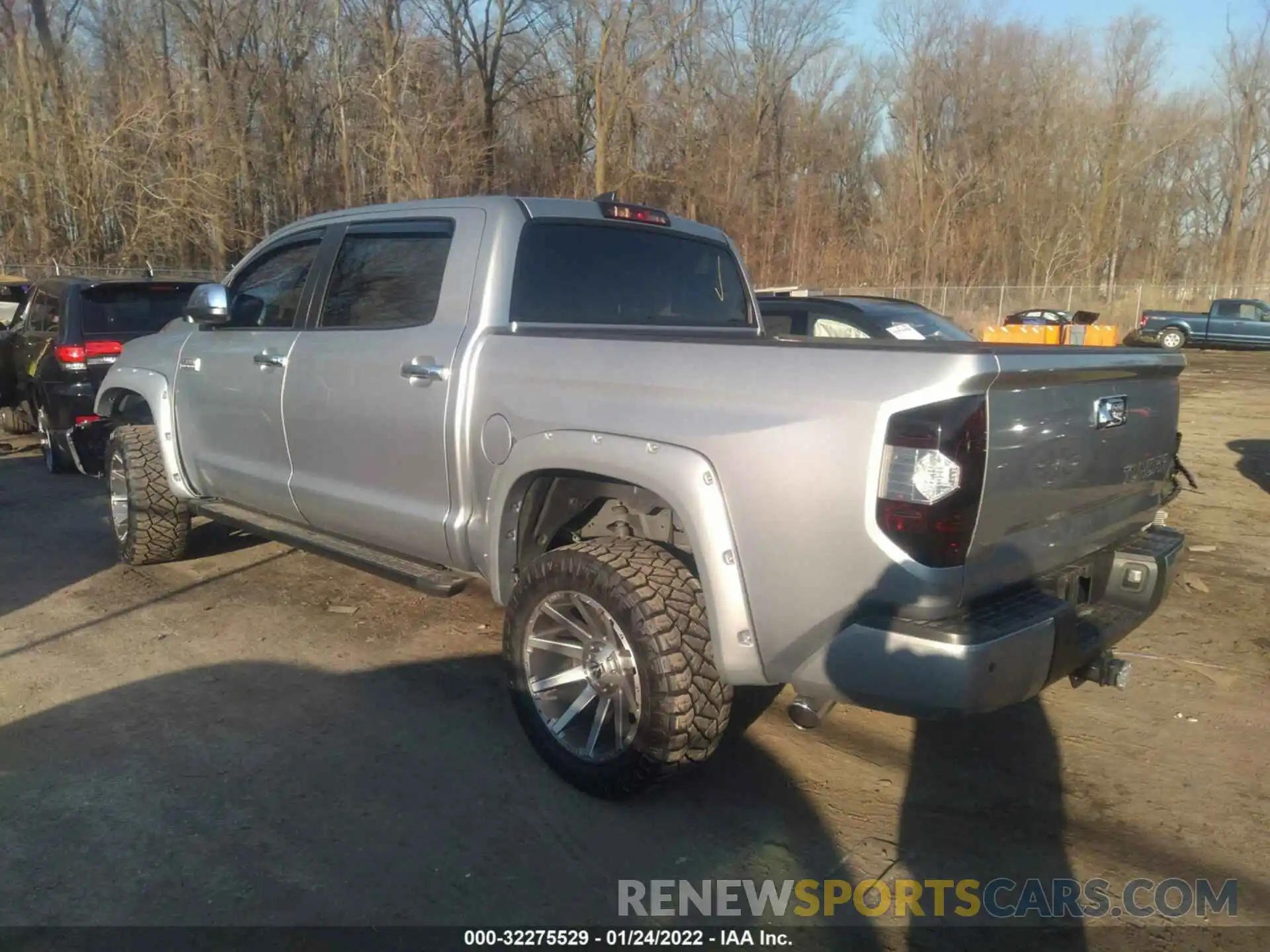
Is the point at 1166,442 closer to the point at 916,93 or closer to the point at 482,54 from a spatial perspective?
the point at 482,54

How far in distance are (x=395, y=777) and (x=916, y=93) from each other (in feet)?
151

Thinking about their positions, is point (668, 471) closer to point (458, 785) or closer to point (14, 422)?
point (458, 785)

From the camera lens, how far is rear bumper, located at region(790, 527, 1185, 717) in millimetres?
2662

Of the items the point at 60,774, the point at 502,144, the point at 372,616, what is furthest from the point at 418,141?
the point at 60,774

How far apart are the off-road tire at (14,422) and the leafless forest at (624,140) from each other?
1423 cm

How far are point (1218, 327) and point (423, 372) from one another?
33248 millimetres

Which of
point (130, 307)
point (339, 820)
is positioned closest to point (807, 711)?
point (339, 820)

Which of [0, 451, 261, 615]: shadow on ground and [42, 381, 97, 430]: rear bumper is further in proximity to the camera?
[42, 381, 97, 430]: rear bumper

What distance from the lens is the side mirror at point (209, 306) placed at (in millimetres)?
4984

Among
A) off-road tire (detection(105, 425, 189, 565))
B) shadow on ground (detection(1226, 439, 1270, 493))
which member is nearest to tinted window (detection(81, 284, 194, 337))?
off-road tire (detection(105, 425, 189, 565))

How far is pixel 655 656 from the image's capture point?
10.4ft

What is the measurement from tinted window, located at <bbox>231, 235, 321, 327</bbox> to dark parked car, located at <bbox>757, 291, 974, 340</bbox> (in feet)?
14.7

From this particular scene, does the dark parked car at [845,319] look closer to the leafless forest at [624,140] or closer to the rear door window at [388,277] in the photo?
the rear door window at [388,277]

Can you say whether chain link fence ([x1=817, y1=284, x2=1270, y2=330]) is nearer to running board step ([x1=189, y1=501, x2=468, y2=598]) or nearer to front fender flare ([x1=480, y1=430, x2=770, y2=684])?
running board step ([x1=189, y1=501, x2=468, y2=598])
